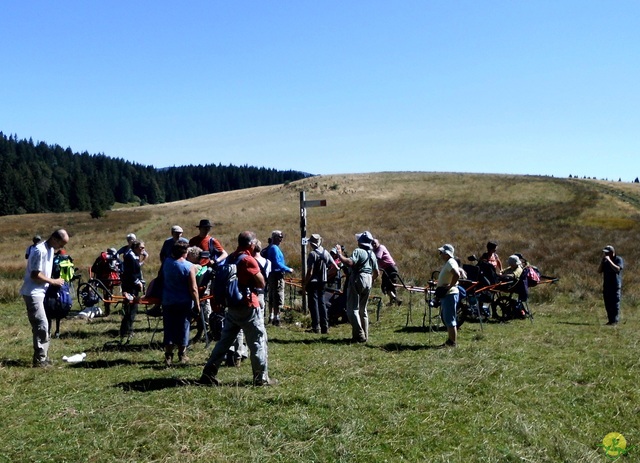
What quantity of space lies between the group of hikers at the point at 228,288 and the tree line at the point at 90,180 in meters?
76.5

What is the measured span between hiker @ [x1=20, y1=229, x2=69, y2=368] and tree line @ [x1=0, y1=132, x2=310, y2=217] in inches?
3112

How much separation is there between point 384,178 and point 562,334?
69.9m

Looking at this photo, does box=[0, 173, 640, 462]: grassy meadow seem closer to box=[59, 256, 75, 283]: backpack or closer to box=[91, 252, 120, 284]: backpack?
box=[59, 256, 75, 283]: backpack

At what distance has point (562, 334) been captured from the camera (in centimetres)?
1066

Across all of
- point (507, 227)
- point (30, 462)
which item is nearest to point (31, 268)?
point (30, 462)

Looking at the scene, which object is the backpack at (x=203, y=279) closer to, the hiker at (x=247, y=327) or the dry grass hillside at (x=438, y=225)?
the hiker at (x=247, y=327)

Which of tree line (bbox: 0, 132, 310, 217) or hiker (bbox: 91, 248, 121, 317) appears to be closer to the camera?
hiker (bbox: 91, 248, 121, 317)

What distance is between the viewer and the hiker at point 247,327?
654 centimetres

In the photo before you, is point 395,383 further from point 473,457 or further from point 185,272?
point 185,272

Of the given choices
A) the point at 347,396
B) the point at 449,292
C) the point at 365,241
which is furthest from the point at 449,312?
the point at 347,396

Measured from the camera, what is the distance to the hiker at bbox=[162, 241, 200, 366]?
7324 mm

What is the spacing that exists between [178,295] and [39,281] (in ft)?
6.12

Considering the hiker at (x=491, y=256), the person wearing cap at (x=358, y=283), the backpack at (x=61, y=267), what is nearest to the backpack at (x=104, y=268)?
the backpack at (x=61, y=267)

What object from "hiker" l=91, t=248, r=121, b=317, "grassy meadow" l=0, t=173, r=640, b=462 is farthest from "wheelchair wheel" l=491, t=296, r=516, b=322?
"hiker" l=91, t=248, r=121, b=317
